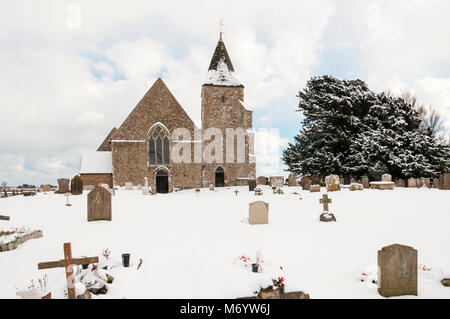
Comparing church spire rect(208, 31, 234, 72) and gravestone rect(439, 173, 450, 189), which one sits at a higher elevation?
church spire rect(208, 31, 234, 72)

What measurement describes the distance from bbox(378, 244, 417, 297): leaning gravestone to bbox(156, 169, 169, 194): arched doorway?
80.0 ft

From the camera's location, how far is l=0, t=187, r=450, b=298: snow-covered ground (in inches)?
172

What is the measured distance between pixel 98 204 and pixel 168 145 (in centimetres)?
1791

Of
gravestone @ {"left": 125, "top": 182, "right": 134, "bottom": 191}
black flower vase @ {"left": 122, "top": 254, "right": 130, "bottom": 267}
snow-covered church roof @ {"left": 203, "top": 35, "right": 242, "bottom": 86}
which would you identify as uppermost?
snow-covered church roof @ {"left": 203, "top": 35, "right": 242, "bottom": 86}

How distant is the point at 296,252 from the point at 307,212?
593 cm

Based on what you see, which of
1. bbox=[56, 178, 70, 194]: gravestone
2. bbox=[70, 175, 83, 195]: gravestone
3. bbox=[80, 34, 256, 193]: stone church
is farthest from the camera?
bbox=[80, 34, 256, 193]: stone church

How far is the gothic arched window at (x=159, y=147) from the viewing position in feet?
88.4

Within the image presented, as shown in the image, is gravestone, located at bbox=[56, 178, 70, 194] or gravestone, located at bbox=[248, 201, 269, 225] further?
gravestone, located at bbox=[56, 178, 70, 194]

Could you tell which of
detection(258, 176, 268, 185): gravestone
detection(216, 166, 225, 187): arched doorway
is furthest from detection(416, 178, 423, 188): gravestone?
detection(216, 166, 225, 187): arched doorway

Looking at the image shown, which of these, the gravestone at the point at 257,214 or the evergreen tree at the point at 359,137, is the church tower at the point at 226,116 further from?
the gravestone at the point at 257,214

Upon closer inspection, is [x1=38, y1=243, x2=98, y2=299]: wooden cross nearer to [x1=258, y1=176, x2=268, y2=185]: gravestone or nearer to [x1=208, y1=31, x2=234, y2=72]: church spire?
[x1=258, y1=176, x2=268, y2=185]: gravestone

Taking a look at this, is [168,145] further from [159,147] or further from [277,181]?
[277,181]

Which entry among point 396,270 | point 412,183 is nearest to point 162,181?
point 412,183

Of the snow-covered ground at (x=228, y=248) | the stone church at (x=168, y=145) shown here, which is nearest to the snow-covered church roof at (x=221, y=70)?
the stone church at (x=168, y=145)
